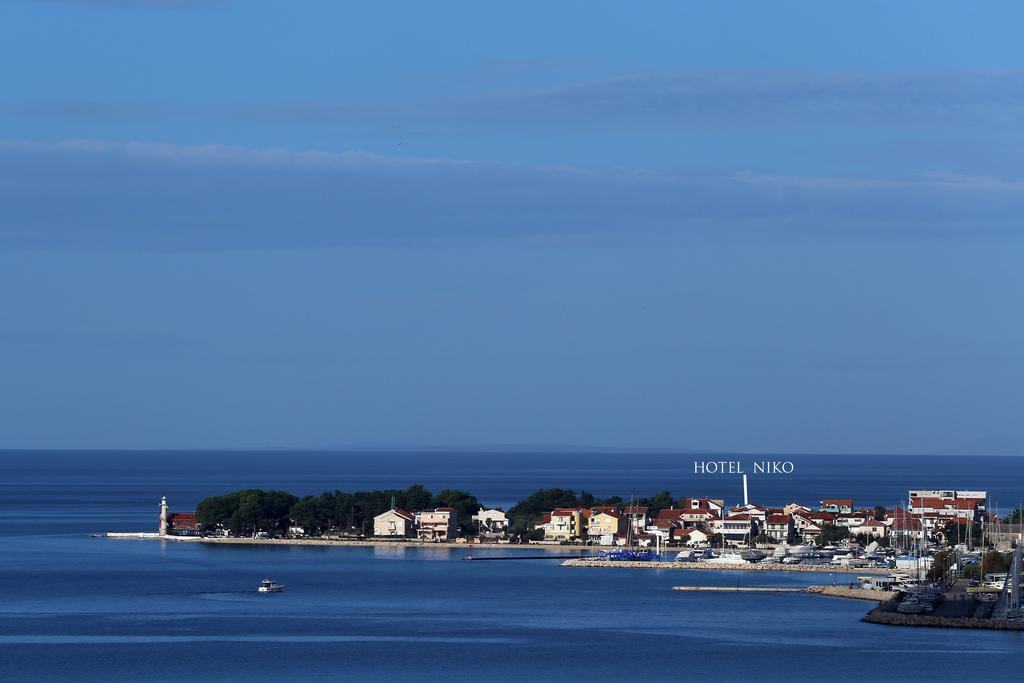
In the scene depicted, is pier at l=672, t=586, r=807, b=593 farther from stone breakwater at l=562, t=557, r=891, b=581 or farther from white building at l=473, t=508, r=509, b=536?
white building at l=473, t=508, r=509, b=536

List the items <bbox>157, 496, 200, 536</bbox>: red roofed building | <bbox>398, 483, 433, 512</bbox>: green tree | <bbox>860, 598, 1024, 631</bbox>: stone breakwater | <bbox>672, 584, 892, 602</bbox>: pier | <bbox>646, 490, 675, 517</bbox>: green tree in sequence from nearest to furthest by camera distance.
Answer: <bbox>860, 598, 1024, 631</bbox>: stone breakwater, <bbox>672, 584, 892, 602</bbox>: pier, <bbox>646, 490, 675, 517</bbox>: green tree, <bbox>157, 496, 200, 536</bbox>: red roofed building, <bbox>398, 483, 433, 512</bbox>: green tree

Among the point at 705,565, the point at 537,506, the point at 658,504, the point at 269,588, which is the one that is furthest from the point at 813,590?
the point at 537,506

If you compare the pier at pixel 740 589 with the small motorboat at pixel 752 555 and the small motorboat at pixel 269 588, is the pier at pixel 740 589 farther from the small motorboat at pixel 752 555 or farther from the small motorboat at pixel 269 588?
the small motorboat at pixel 269 588

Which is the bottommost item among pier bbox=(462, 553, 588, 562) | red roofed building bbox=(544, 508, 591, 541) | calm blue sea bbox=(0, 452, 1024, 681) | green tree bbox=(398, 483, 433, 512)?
calm blue sea bbox=(0, 452, 1024, 681)

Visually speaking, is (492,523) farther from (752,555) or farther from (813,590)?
(813,590)

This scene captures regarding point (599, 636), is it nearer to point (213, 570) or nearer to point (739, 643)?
point (739, 643)

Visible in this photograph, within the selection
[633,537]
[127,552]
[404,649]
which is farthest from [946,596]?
[127,552]

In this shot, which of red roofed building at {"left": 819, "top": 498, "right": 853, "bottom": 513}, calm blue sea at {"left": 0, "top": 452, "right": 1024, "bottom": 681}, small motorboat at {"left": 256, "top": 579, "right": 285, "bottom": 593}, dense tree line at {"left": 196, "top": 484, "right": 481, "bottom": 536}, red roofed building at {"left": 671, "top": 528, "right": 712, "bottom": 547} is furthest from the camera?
red roofed building at {"left": 819, "top": 498, "right": 853, "bottom": 513}

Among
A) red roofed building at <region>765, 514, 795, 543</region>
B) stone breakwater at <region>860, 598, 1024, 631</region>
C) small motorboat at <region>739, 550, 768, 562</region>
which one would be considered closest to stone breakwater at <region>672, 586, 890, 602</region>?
stone breakwater at <region>860, 598, 1024, 631</region>
